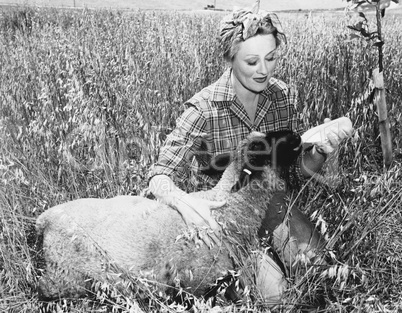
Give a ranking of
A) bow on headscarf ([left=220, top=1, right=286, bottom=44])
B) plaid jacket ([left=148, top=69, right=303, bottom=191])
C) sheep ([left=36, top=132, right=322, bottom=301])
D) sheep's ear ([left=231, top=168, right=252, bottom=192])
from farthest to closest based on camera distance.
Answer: plaid jacket ([left=148, top=69, right=303, bottom=191])
sheep's ear ([left=231, top=168, right=252, bottom=192])
bow on headscarf ([left=220, top=1, right=286, bottom=44])
sheep ([left=36, top=132, right=322, bottom=301])

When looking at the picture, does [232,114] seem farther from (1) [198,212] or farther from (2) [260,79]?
(1) [198,212]

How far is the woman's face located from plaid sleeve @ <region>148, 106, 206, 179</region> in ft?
1.10

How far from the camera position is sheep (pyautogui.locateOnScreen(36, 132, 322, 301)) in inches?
88.4

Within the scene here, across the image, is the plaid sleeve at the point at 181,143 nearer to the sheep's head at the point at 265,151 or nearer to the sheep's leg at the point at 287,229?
the sheep's head at the point at 265,151

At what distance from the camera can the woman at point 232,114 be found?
254cm

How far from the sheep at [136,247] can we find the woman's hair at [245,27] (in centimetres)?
52

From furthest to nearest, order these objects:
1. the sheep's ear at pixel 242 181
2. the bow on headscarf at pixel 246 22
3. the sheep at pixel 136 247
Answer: the sheep's ear at pixel 242 181 < the bow on headscarf at pixel 246 22 < the sheep at pixel 136 247

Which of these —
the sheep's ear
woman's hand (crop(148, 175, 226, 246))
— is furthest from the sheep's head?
woman's hand (crop(148, 175, 226, 246))

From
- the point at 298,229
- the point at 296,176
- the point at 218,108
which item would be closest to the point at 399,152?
the point at 296,176

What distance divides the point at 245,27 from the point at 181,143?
73 cm

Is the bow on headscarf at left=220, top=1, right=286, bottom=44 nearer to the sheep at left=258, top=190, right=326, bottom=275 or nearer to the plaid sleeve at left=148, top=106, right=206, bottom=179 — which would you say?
the plaid sleeve at left=148, top=106, right=206, bottom=179

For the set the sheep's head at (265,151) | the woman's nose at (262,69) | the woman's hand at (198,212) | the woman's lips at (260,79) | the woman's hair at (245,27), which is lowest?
the woman's hand at (198,212)

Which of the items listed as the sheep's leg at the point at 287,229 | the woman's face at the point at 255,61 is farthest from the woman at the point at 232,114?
the sheep's leg at the point at 287,229

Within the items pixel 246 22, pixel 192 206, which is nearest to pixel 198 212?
pixel 192 206
